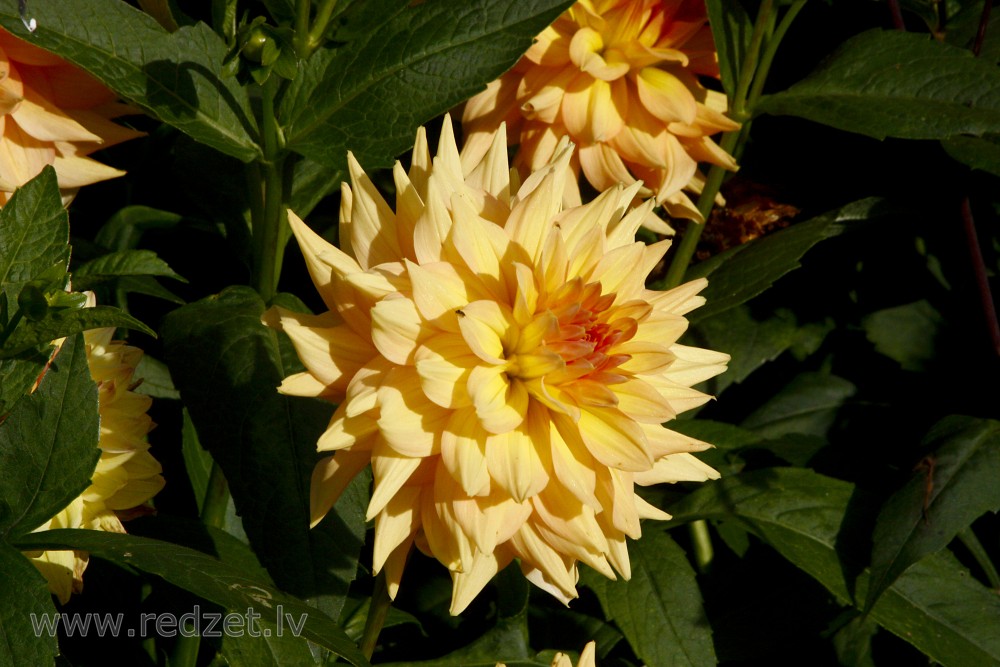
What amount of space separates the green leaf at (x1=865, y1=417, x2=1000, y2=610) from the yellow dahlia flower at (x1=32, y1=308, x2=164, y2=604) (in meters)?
0.73

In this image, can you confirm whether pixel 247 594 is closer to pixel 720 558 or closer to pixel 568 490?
pixel 568 490

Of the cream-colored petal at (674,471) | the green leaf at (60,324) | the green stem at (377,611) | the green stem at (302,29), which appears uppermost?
the green stem at (302,29)

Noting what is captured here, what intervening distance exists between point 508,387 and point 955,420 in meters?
0.61

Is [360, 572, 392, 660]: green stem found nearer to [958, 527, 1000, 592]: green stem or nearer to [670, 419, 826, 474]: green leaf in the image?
[670, 419, 826, 474]: green leaf

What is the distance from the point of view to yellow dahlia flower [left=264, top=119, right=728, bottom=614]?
2.42ft

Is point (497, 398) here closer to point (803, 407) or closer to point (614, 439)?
point (614, 439)

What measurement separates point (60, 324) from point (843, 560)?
0.83 meters

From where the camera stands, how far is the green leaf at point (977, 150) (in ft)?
3.61

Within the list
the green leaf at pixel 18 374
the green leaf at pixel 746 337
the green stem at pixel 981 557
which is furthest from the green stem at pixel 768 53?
the green leaf at pixel 18 374

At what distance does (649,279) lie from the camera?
1272 millimetres

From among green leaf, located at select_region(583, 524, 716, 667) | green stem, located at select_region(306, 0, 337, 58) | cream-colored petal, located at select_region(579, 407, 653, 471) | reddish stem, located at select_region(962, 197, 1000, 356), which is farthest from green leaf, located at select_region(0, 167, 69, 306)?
reddish stem, located at select_region(962, 197, 1000, 356)

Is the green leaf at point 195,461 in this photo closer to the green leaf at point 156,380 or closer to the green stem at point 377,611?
the green leaf at point 156,380

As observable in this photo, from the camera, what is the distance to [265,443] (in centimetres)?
88

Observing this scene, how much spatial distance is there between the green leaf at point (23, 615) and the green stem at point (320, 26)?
51cm
